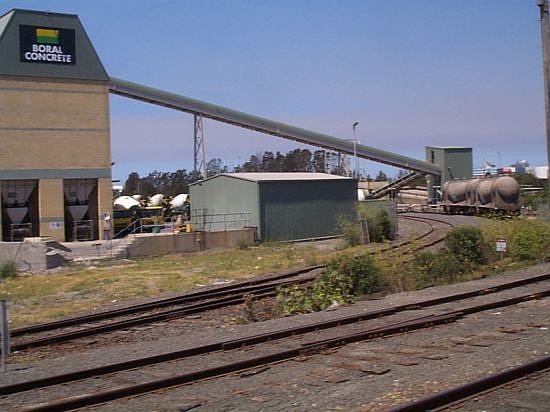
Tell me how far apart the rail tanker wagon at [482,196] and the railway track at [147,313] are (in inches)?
1222

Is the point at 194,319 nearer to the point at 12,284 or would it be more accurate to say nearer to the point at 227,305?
the point at 227,305

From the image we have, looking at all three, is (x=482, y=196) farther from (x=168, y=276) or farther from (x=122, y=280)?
(x=122, y=280)

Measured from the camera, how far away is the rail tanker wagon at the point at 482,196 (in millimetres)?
52469

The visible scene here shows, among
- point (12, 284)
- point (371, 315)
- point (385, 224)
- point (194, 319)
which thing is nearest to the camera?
point (371, 315)

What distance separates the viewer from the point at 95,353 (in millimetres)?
12453

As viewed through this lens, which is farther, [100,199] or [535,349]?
[100,199]

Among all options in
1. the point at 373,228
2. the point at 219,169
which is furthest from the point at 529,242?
A: the point at 219,169

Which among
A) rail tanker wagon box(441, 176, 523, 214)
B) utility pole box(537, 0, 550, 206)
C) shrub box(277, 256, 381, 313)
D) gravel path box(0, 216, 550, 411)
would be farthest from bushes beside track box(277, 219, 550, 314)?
rail tanker wagon box(441, 176, 523, 214)

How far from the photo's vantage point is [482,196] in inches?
2206

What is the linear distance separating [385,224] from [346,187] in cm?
947

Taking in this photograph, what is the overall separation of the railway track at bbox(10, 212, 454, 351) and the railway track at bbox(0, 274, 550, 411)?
4.41 m

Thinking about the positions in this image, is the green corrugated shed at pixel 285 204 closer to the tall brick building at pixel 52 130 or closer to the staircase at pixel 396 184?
the tall brick building at pixel 52 130

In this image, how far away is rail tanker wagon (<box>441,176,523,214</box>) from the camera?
172 feet

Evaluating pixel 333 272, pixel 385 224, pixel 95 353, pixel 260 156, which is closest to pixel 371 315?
pixel 333 272
